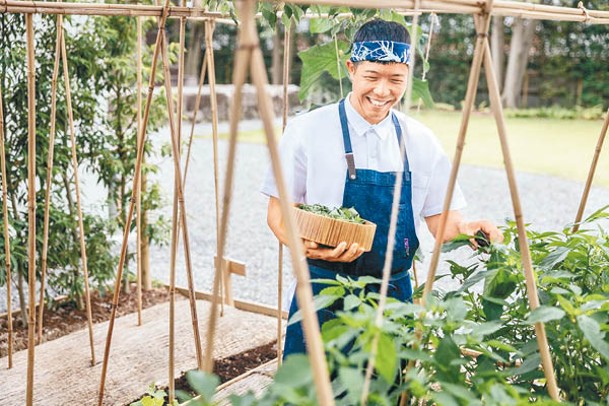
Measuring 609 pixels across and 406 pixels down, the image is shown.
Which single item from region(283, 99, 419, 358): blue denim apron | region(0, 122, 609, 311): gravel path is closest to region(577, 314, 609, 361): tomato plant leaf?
region(283, 99, 419, 358): blue denim apron

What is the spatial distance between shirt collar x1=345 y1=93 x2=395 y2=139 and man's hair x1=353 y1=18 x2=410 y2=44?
7.7 inches

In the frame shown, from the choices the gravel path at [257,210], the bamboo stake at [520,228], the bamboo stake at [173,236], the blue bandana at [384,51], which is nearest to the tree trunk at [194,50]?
the gravel path at [257,210]

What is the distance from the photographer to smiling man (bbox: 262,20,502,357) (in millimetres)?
1873

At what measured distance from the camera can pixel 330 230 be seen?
1.59 m

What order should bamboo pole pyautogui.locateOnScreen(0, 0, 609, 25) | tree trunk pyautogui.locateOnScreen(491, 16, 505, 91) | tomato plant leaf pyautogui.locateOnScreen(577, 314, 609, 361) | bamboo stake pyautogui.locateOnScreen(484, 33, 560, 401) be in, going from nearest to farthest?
1. tomato plant leaf pyautogui.locateOnScreen(577, 314, 609, 361)
2. bamboo stake pyautogui.locateOnScreen(484, 33, 560, 401)
3. bamboo pole pyautogui.locateOnScreen(0, 0, 609, 25)
4. tree trunk pyautogui.locateOnScreen(491, 16, 505, 91)

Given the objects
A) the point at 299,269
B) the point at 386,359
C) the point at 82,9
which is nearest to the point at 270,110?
the point at 299,269

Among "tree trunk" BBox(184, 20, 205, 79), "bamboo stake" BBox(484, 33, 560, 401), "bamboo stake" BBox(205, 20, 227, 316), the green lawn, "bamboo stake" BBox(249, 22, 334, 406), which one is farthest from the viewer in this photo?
"tree trunk" BBox(184, 20, 205, 79)

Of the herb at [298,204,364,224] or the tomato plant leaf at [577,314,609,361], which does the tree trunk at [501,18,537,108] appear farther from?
the tomato plant leaf at [577,314,609,361]

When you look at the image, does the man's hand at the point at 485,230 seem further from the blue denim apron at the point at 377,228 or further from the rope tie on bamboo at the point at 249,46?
the rope tie on bamboo at the point at 249,46

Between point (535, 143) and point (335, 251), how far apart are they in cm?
917

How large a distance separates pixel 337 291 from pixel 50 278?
257 centimetres

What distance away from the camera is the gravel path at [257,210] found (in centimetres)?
471

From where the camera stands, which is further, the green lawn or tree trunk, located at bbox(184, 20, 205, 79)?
tree trunk, located at bbox(184, 20, 205, 79)

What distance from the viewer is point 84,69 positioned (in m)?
3.30
